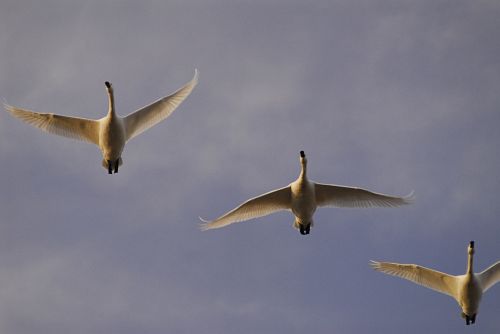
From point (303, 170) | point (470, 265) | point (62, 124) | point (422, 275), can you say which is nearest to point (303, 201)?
point (303, 170)

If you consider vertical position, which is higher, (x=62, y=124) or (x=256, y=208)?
(x=62, y=124)

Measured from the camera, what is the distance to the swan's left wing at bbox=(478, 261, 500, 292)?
1519 inches

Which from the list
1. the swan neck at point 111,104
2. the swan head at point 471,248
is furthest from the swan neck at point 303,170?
the swan head at point 471,248

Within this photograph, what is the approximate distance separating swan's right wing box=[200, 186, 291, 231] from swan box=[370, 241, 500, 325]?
4.66 meters

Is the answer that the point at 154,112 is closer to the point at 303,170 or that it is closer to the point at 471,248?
the point at 303,170

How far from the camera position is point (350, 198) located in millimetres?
39281

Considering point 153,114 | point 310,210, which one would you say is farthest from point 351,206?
point 153,114

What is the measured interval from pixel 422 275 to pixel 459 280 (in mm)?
1549

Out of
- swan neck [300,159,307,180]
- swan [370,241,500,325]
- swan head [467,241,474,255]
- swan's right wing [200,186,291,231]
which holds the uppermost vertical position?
swan neck [300,159,307,180]

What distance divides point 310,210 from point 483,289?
782 centimetres

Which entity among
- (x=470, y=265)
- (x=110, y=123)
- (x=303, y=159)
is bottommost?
(x=470, y=265)

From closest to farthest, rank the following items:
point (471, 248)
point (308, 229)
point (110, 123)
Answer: point (110, 123), point (308, 229), point (471, 248)

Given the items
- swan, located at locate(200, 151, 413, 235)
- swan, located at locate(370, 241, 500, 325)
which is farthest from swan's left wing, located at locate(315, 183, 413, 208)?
swan, located at locate(370, 241, 500, 325)

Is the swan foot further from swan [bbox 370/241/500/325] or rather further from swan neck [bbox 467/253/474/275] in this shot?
swan neck [bbox 467/253/474/275]
